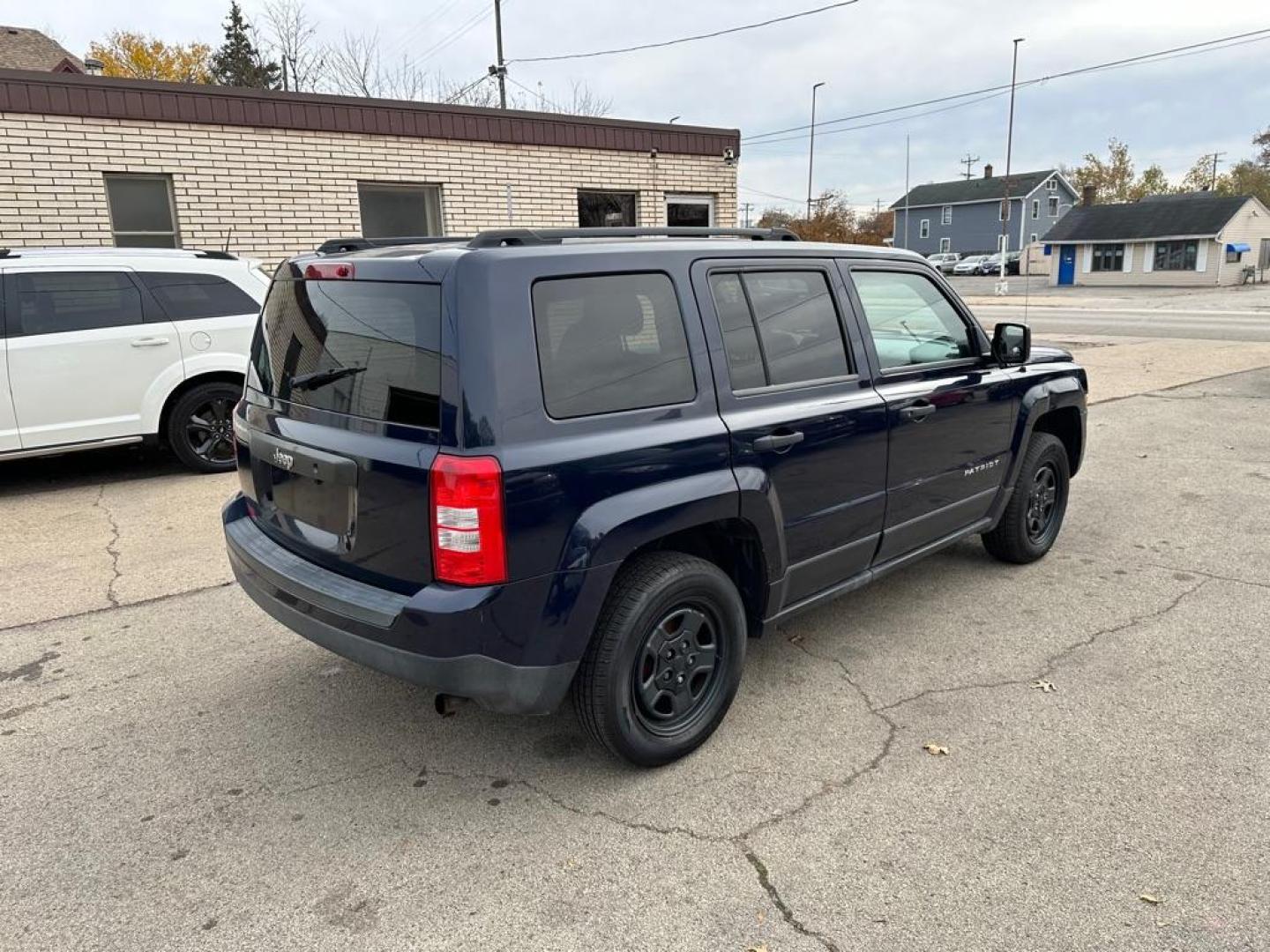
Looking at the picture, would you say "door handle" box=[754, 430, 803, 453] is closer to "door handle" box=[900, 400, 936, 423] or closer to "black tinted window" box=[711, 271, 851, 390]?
"black tinted window" box=[711, 271, 851, 390]

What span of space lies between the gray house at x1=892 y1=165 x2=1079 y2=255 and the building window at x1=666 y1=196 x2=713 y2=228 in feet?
207

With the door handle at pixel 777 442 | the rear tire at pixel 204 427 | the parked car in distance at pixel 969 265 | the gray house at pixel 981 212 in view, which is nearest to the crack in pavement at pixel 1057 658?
the door handle at pixel 777 442

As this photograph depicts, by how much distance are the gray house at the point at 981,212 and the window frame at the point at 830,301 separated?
235 ft

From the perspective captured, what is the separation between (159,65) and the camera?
3894cm

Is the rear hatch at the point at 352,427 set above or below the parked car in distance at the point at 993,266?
below

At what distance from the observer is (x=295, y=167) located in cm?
944

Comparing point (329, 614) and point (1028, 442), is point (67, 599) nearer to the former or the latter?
point (329, 614)

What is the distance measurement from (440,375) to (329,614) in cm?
89

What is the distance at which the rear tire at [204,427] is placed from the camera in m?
7.04

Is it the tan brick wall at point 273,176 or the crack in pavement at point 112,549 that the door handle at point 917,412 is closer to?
the crack in pavement at point 112,549

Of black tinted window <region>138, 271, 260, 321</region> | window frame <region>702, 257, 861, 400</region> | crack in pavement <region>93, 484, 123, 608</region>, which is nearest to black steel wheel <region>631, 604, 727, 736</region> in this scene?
window frame <region>702, 257, 861, 400</region>

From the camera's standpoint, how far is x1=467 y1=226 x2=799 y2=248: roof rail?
2828 mm

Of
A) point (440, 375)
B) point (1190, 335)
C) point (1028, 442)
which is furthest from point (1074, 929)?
point (1190, 335)

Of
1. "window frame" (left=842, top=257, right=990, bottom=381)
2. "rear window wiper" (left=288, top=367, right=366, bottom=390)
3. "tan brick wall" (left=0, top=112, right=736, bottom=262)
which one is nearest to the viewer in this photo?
"rear window wiper" (left=288, top=367, right=366, bottom=390)
